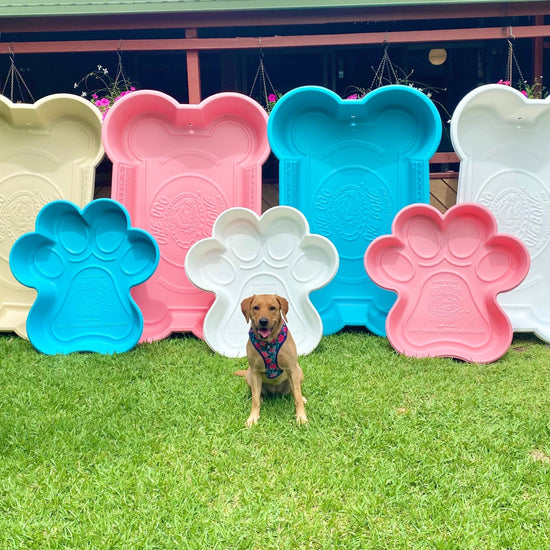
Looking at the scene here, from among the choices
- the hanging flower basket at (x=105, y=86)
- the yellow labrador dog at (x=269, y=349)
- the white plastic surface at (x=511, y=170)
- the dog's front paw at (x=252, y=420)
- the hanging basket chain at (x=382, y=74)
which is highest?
the hanging basket chain at (x=382, y=74)

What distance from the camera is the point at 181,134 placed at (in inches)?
172

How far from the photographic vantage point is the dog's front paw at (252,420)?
2.41m

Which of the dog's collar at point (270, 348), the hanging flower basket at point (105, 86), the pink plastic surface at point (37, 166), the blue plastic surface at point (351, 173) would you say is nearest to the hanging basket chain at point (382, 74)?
the blue plastic surface at point (351, 173)

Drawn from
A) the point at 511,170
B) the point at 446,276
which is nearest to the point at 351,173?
the point at 446,276

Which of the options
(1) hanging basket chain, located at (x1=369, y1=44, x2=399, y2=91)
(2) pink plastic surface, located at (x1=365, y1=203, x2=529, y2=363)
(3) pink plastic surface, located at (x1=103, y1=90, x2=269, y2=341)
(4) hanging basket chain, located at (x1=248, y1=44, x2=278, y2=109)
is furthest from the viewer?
(4) hanging basket chain, located at (x1=248, y1=44, x2=278, y2=109)

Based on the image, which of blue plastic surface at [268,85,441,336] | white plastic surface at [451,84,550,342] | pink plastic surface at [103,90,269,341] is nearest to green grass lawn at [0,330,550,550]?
pink plastic surface at [103,90,269,341]

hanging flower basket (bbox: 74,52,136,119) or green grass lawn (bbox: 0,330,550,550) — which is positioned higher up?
hanging flower basket (bbox: 74,52,136,119)

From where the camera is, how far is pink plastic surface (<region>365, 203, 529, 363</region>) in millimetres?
3584

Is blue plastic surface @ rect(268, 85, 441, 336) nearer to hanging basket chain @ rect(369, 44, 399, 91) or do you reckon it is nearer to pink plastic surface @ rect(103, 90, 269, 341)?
pink plastic surface @ rect(103, 90, 269, 341)

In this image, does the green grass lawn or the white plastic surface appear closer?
the green grass lawn

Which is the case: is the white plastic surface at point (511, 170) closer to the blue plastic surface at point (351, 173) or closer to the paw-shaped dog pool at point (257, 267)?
the blue plastic surface at point (351, 173)

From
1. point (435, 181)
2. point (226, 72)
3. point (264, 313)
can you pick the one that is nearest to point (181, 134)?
point (264, 313)

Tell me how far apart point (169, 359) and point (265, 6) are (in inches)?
169

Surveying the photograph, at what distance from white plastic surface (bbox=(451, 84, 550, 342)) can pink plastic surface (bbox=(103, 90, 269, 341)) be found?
2.06 meters
